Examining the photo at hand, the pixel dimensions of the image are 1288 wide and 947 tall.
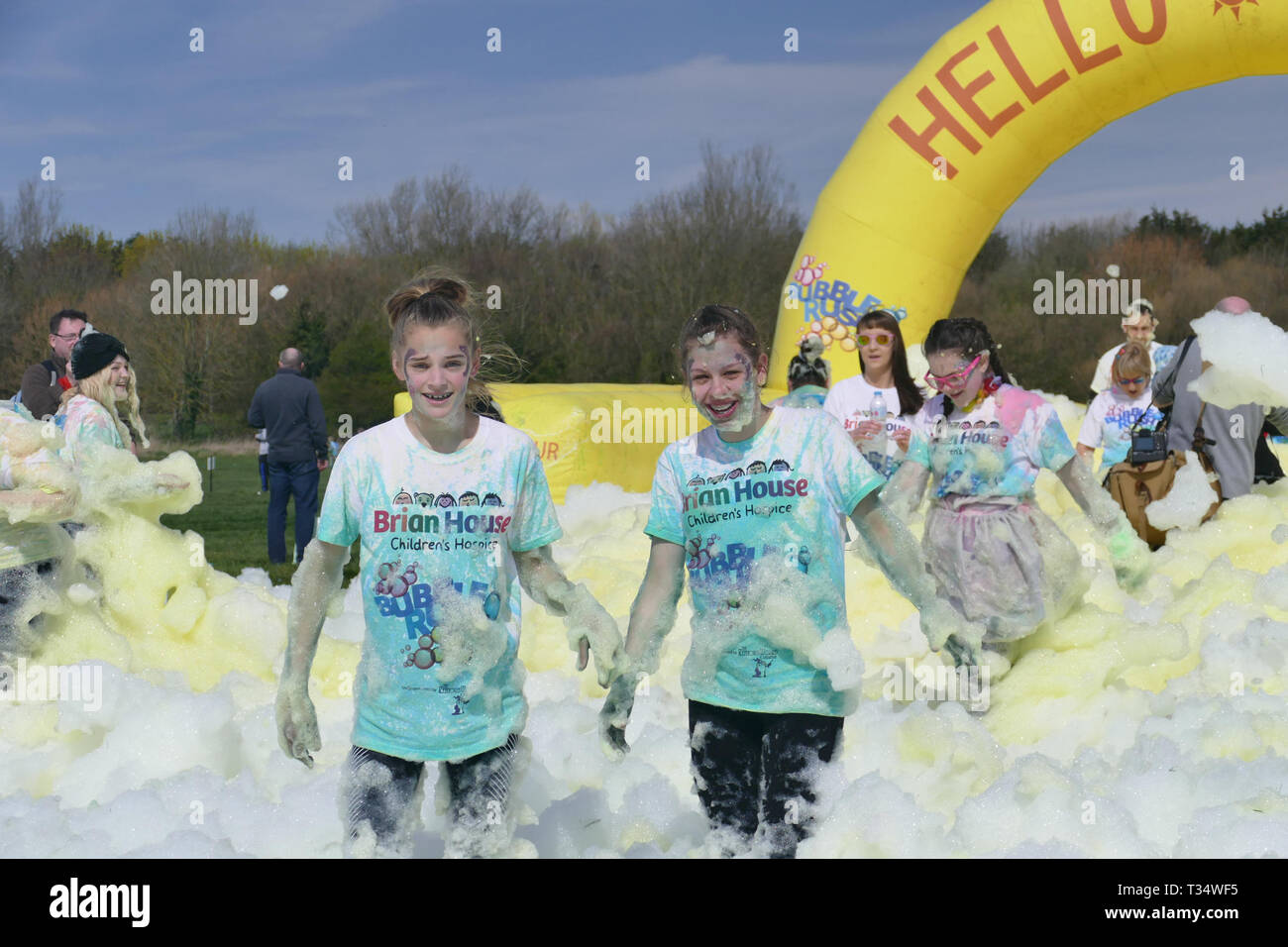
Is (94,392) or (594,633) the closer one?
(594,633)

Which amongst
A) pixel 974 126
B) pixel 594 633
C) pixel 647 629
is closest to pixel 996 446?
pixel 647 629

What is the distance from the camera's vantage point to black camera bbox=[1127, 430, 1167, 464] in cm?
623

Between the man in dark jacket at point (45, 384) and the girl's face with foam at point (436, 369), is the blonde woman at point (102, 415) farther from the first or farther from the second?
the girl's face with foam at point (436, 369)

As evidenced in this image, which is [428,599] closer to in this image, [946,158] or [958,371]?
[958,371]

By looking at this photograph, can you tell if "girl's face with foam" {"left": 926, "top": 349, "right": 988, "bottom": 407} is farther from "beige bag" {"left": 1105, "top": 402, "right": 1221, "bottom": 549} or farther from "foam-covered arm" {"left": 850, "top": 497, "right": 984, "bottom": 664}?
"beige bag" {"left": 1105, "top": 402, "right": 1221, "bottom": 549}

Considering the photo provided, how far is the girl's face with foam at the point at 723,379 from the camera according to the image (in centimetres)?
294

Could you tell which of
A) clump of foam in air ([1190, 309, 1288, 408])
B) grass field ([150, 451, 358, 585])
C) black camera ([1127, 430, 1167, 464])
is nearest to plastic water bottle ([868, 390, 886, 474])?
clump of foam in air ([1190, 309, 1288, 408])

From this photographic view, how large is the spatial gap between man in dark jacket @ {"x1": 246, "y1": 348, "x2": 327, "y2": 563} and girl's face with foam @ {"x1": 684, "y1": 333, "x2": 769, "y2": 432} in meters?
6.31

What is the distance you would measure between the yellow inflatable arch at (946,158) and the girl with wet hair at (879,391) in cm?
310

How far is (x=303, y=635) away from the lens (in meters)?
2.80

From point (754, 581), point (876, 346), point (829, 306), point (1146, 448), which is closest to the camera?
point (754, 581)

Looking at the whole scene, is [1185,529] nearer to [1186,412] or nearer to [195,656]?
[1186,412]

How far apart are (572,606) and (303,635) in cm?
59
